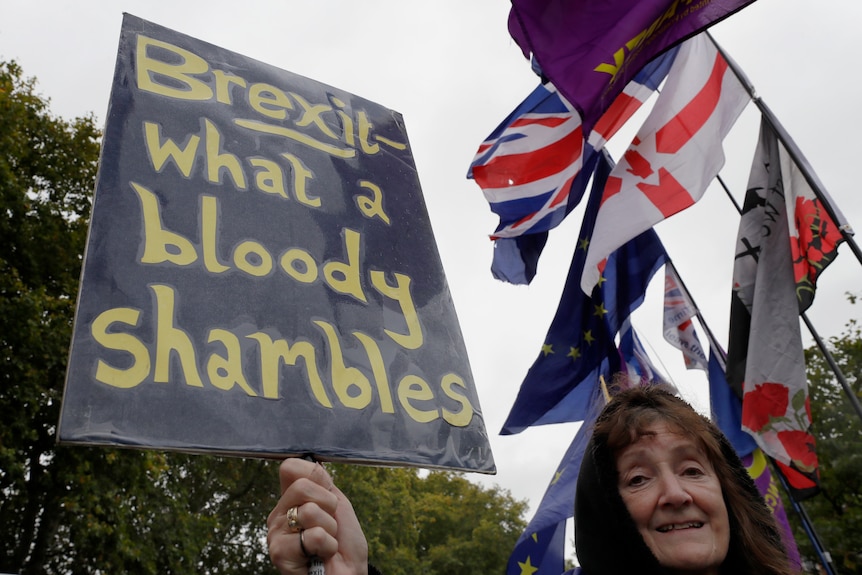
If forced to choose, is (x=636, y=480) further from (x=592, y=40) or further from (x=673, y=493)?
(x=592, y=40)

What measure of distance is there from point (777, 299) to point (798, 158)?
892 millimetres

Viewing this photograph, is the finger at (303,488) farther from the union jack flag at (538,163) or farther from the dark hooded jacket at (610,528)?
the union jack flag at (538,163)

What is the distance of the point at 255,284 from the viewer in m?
1.98

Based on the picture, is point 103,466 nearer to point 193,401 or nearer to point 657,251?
point 657,251

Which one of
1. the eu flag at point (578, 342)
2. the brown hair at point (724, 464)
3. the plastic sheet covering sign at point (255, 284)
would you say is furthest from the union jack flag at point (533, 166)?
the brown hair at point (724, 464)

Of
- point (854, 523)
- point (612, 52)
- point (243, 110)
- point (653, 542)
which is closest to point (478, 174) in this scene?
point (612, 52)

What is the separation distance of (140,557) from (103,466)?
129 centimetres

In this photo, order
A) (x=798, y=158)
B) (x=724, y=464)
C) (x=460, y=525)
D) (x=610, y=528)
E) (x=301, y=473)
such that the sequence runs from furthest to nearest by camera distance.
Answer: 1. (x=460, y=525)
2. (x=798, y=158)
3. (x=724, y=464)
4. (x=610, y=528)
5. (x=301, y=473)

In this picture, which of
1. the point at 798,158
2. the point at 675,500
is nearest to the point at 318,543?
the point at 675,500

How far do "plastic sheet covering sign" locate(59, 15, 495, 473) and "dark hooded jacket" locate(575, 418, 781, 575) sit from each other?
306 millimetres

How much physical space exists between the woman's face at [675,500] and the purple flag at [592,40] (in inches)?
110

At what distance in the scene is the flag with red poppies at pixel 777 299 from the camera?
4375mm

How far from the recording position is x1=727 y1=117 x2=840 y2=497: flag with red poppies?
172 inches

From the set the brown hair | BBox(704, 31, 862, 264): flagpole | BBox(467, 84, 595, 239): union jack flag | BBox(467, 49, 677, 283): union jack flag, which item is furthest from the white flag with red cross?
the brown hair
